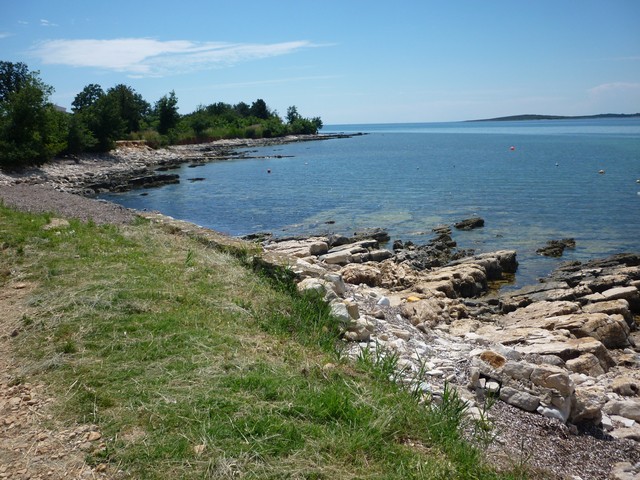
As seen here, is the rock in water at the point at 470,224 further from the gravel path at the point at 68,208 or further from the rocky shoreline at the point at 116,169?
the rocky shoreline at the point at 116,169

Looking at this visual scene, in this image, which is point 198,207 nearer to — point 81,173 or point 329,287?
point 81,173

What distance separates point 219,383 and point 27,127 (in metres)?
44.8

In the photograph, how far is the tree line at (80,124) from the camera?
41938 mm

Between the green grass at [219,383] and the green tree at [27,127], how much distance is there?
1431 inches

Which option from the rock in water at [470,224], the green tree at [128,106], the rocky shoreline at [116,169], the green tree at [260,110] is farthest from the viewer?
the green tree at [260,110]

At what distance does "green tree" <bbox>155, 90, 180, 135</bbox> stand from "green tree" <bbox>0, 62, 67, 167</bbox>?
135 ft

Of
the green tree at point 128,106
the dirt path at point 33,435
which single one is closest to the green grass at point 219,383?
the dirt path at point 33,435

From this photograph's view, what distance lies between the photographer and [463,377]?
24.4 feet

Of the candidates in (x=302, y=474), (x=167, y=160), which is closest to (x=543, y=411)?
(x=302, y=474)

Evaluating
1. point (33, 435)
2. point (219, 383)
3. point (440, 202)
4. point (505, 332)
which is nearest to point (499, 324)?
point (505, 332)

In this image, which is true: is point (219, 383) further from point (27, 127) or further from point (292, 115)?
point (292, 115)

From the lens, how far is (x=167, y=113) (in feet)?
286

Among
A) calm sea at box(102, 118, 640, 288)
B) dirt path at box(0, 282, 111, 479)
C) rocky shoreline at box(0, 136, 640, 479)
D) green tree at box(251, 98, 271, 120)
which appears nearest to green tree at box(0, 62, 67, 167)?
calm sea at box(102, 118, 640, 288)

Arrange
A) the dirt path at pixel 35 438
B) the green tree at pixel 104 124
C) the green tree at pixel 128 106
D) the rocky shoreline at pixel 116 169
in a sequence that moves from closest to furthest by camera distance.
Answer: the dirt path at pixel 35 438 → the rocky shoreline at pixel 116 169 → the green tree at pixel 104 124 → the green tree at pixel 128 106
